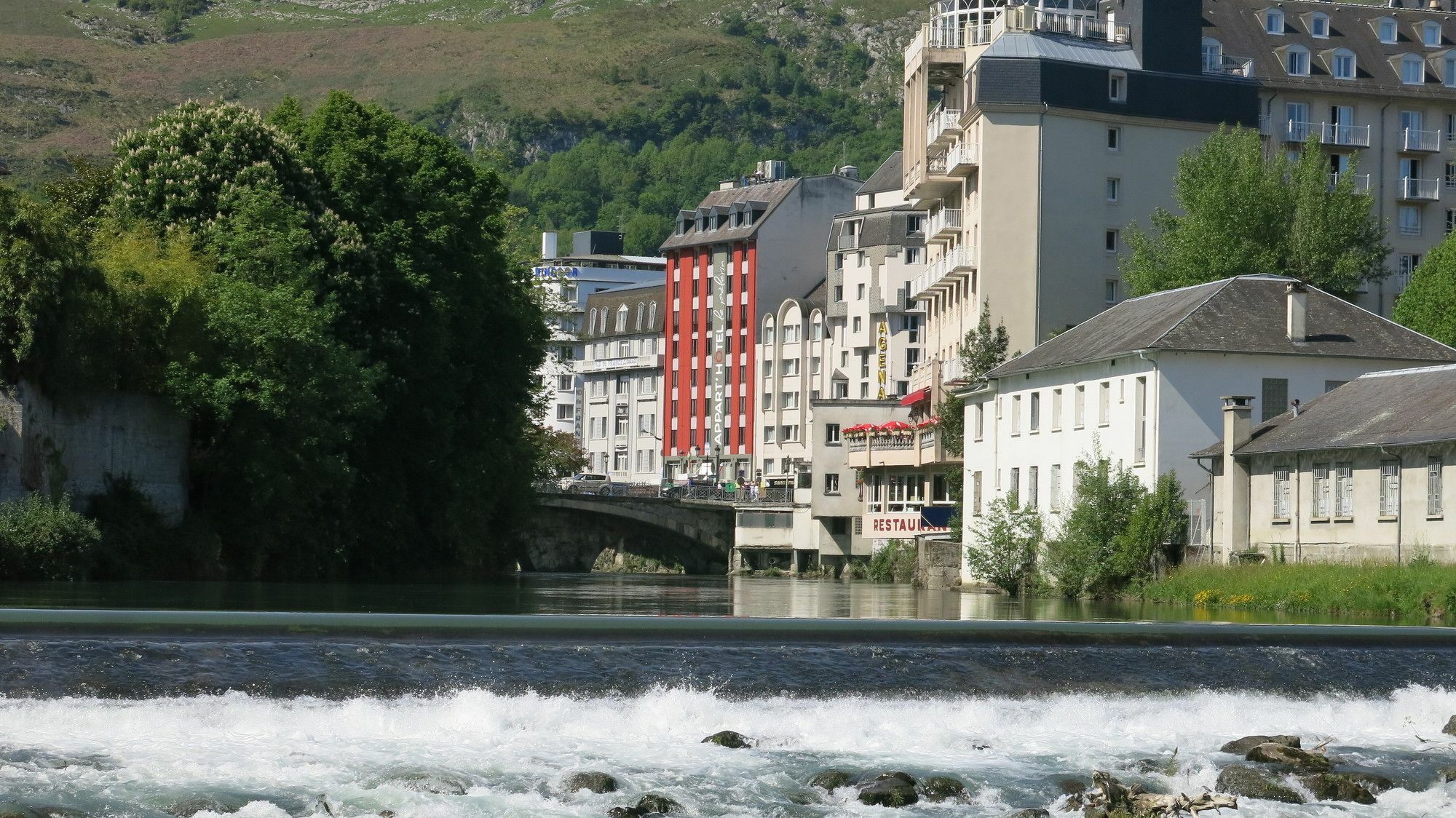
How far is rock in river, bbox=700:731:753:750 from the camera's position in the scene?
95.6 ft

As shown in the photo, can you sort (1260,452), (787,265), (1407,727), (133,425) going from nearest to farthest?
(1407,727) < (1260,452) < (133,425) < (787,265)

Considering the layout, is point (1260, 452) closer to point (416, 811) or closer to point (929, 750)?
point (929, 750)

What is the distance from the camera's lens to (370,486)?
244ft

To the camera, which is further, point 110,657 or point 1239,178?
point 1239,178

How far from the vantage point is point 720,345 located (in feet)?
547

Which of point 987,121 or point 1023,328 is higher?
point 987,121

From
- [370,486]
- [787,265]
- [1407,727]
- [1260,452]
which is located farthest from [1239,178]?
[787,265]

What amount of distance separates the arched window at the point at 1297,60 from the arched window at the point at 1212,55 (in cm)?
471

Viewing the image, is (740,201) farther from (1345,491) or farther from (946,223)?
(1345,491)

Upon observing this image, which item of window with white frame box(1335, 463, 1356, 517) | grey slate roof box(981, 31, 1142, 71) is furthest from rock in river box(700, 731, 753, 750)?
grey slate roof box(981, 31, 1142, 71)

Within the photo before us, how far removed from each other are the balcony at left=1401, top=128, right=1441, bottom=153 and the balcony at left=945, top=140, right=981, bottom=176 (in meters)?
24.6

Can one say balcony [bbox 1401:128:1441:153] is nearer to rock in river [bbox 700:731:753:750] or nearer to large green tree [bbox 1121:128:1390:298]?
large green tree [bbox 1121:128:1390:298]

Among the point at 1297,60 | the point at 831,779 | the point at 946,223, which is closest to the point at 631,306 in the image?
the point at 946,223

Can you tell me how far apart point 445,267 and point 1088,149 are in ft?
A: 102
